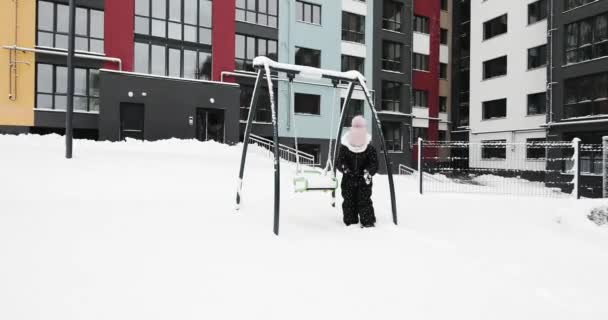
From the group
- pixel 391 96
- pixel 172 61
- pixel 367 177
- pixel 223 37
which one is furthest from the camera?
pixel 391 96

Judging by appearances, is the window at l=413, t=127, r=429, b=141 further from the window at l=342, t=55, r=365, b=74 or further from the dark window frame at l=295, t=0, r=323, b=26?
the dark window frame at l=295, t=0, r=323, b=26

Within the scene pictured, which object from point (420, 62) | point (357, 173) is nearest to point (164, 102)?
point (357, 173)

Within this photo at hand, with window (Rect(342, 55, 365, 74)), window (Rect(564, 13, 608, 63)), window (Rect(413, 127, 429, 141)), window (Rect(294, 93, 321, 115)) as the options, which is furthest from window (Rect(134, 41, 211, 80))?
window (Rect(564, 13, 608, 63))

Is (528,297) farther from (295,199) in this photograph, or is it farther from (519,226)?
(295,199)

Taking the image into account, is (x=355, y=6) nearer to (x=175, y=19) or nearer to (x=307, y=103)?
(x=307, y=103)

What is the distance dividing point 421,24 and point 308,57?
11.4 metres

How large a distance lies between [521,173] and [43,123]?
25.2 metres

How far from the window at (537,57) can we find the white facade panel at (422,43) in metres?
8.12

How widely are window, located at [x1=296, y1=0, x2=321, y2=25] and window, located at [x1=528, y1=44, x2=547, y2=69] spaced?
13369 mm

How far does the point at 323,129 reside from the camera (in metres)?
25.5

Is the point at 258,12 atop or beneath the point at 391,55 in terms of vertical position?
atop

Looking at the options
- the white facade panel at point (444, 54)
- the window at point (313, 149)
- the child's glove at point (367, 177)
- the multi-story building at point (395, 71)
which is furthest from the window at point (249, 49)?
the child's glove at point (367, 177)

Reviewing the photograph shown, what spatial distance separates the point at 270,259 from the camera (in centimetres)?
445

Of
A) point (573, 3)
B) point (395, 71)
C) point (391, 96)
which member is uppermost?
point (573, 3)
